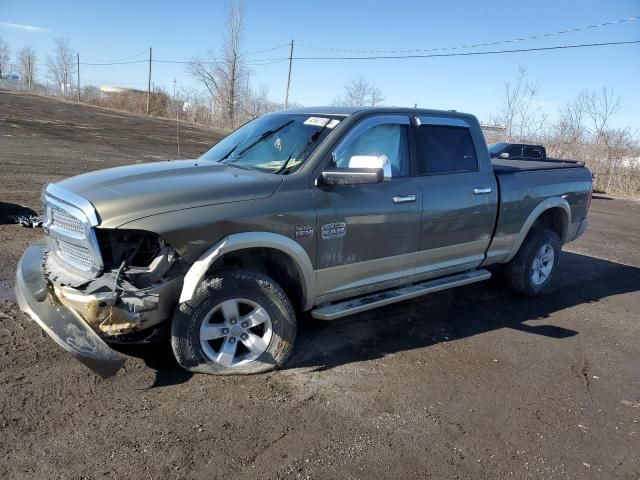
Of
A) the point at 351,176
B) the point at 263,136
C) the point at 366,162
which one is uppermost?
the point at 263,136

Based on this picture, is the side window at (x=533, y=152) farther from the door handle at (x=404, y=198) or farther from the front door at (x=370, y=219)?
the door handle at (x=404, y=198)

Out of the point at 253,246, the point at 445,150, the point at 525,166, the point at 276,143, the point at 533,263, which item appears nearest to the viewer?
the point at 253,246

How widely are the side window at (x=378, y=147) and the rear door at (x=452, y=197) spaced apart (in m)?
0.18

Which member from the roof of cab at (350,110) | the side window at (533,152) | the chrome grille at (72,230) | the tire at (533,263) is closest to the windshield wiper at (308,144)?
the roof of cab at (350,110)

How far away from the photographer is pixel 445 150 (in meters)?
4.98

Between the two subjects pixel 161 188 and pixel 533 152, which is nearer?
pixel 161 188

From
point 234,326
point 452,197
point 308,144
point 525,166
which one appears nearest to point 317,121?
point 308,144

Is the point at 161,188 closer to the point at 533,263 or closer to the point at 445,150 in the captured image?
the point at 445,150

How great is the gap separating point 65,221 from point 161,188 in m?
0.71

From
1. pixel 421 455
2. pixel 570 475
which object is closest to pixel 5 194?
pixel 421 455

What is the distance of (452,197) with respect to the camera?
4.82 metres

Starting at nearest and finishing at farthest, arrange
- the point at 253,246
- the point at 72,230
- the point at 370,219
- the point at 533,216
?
1. the point at 72,230
2. the point at 253,246
3. the point at 370,219
4. the point at 533,216

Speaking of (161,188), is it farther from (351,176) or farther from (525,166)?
(525,166)

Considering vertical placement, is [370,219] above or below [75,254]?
above
